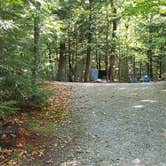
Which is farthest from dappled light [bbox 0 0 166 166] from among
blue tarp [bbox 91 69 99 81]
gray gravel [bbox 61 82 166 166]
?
blue tarp [bbox 91 69 99 81]

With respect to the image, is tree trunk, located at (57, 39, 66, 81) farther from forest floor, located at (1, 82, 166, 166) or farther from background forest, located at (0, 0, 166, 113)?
forest floor, located at (1, 82, 166, 166)

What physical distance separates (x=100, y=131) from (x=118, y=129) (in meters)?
0.48

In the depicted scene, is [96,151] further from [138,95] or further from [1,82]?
[138,95]

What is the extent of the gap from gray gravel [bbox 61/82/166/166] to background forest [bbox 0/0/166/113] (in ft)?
5.33

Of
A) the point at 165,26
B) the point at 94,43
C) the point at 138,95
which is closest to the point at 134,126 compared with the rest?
the point at 138,95

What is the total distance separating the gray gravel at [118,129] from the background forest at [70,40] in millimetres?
1624

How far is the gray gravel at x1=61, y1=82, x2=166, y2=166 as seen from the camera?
6.93m

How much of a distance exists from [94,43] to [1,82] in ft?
53.0

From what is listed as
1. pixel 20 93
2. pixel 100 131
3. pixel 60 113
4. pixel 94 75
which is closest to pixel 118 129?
pixel 100 131

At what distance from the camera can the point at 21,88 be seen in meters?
8.82

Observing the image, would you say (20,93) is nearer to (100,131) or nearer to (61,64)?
(100,131)

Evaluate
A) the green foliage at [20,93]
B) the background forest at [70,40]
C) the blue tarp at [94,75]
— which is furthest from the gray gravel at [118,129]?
the blue tarp at [94,75]

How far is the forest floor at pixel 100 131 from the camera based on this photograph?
6.96m

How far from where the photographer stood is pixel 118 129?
877cm
